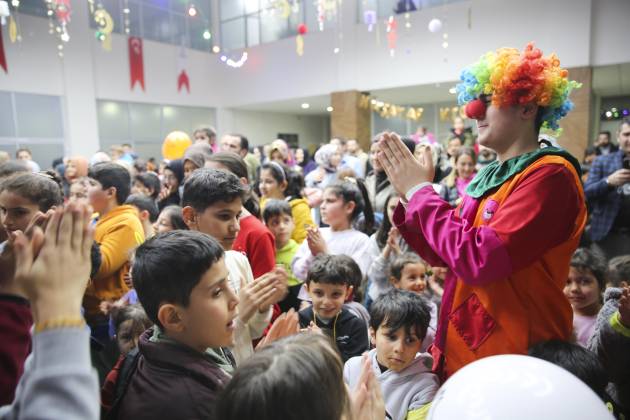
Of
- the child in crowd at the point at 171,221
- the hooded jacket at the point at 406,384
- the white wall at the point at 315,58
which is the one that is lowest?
the hooded jacket at the point at 406,384

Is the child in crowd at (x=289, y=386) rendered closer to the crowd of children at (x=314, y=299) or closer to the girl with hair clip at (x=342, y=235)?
the crowd of children at (x=314, y=299)

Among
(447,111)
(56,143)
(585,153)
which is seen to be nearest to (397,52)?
(447,111)

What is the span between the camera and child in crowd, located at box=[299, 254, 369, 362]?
2.13 m

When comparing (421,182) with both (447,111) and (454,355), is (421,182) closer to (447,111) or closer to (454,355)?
(454,355)

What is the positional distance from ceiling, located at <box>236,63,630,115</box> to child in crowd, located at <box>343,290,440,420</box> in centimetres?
875

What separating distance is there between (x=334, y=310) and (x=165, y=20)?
1212cm

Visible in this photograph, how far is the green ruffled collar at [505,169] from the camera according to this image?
1.30 meters

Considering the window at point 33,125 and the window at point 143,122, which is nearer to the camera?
the window at point 33,125

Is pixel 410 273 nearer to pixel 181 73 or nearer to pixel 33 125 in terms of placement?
pixel 33 125

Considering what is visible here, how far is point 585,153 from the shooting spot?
7.75m

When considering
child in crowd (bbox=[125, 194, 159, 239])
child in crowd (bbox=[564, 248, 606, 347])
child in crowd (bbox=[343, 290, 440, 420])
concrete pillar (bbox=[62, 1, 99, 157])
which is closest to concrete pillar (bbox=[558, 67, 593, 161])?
child in crowd (bbox=[564, 248, 606, 347])

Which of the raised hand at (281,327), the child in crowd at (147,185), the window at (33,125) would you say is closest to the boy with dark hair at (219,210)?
the raised hand at (281,327)

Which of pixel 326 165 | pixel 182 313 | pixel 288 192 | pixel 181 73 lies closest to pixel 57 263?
pixel 182 313

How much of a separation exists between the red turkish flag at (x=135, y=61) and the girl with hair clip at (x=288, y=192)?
9.25 m
